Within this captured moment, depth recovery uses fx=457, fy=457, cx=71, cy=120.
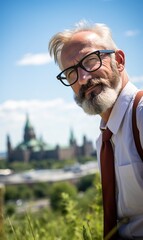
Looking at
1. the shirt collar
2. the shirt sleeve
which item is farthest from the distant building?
the shirt sleeve

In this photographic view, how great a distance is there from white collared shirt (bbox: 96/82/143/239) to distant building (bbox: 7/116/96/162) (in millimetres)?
A: 90335

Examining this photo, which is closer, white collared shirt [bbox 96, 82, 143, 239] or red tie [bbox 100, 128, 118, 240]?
white collared shirt [bbox 96, 82, 143, 239]

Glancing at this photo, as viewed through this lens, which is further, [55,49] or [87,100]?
[55,49]

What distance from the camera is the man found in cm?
153

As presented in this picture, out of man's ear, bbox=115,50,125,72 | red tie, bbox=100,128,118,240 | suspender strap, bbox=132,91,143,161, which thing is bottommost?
red tie, bbox=100,128,118,240

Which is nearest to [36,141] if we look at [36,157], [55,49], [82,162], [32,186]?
[36,157]

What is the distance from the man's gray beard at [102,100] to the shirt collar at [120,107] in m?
0.02

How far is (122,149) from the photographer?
1564mm

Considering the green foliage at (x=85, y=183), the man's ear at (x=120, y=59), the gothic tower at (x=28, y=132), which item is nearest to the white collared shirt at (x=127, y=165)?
the man's ear at (x=120, y=59)

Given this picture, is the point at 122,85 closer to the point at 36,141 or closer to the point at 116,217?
the point at 116,217

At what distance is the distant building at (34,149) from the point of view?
303ft

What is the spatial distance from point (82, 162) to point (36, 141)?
10.6 meters

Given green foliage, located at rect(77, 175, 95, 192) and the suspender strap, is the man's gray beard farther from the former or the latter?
green foliage, located at rect(77, 175, 95, 192)

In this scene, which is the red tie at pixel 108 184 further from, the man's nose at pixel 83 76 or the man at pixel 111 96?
the man's nose at pixel 83 76
